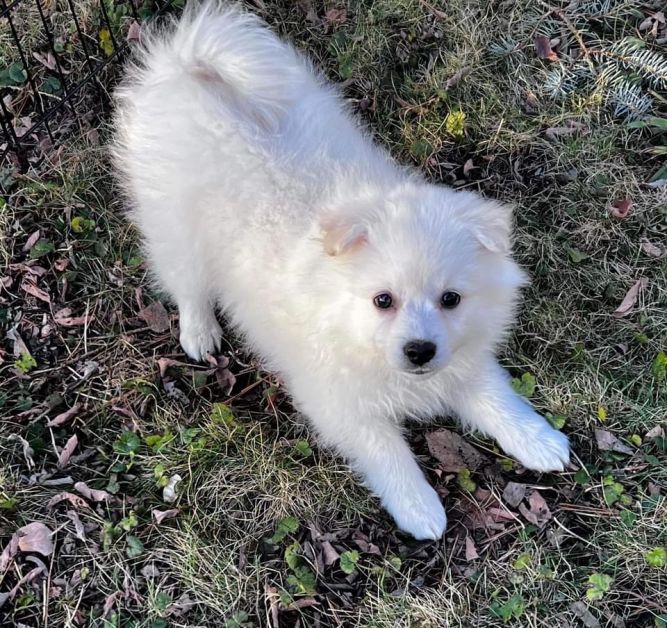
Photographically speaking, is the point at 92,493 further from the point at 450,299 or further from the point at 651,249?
the point at 651,249

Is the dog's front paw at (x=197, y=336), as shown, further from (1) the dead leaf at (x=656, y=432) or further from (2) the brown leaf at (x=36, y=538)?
(1) the dead leaf at (x=656, y=432)

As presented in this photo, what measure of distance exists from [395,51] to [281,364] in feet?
6.73

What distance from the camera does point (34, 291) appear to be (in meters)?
3.45

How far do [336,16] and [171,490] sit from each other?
2684 mm

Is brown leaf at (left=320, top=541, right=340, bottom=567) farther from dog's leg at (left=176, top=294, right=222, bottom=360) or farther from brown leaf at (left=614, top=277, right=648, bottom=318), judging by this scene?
brown leaf at (left=614, top=277, right=648, bottom=318)

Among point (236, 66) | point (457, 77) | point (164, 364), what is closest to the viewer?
point (236, 66)

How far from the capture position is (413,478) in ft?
9.20

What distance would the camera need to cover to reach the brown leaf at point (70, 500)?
286cm

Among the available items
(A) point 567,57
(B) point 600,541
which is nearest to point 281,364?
(B) point 600,541

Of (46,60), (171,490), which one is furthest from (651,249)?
(46,60)

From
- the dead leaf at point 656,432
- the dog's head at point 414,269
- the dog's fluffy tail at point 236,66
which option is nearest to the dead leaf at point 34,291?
the dog's fluffy tail at point 236,66

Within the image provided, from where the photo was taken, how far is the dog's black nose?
225 cm

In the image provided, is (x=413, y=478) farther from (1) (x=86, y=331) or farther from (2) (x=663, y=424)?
(1) (x=86, y=331)

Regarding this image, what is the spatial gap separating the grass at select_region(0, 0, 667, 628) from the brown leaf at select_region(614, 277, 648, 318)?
0.10ft
